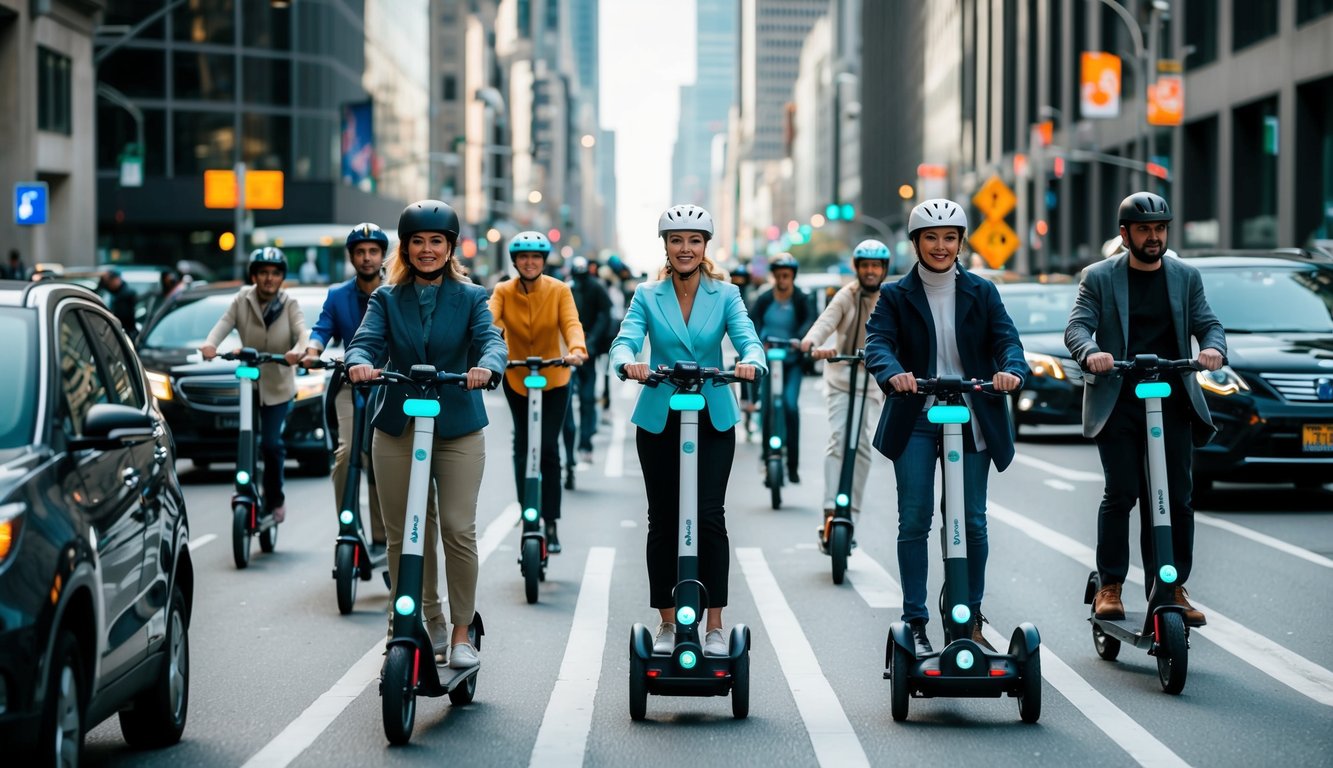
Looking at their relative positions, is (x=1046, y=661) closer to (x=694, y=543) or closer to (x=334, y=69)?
(x=694, y=543)

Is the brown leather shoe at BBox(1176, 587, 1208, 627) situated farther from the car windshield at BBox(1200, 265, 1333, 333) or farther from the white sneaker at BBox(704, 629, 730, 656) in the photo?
the car windshield at BBox(1200, 265, 1333, 333)

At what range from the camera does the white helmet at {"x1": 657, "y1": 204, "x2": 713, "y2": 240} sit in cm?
725

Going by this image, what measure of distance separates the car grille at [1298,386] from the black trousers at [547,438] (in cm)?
553

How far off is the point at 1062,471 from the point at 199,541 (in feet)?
28.5

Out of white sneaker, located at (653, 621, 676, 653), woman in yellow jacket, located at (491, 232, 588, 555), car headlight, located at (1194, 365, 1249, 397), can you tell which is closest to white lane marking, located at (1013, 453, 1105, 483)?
car headlight, located at (1194, 365, 1249, 397)

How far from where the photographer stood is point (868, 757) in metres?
6.43

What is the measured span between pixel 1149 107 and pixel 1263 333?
3012 centimetres

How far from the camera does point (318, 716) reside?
7.17 m

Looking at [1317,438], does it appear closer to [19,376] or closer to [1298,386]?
[1298,386]

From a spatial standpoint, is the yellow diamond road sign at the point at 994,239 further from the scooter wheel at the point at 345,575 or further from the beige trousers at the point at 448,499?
the beige trousers at the point at 448,499

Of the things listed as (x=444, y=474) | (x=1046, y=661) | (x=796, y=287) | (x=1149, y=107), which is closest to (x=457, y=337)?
(x=444, y=474)

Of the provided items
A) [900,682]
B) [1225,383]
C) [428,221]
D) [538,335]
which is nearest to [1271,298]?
[1225,383]

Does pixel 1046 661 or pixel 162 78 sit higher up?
pixel 162 78

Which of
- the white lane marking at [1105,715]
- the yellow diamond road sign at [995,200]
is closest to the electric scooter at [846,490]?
the white lane marking at [1105,715]
